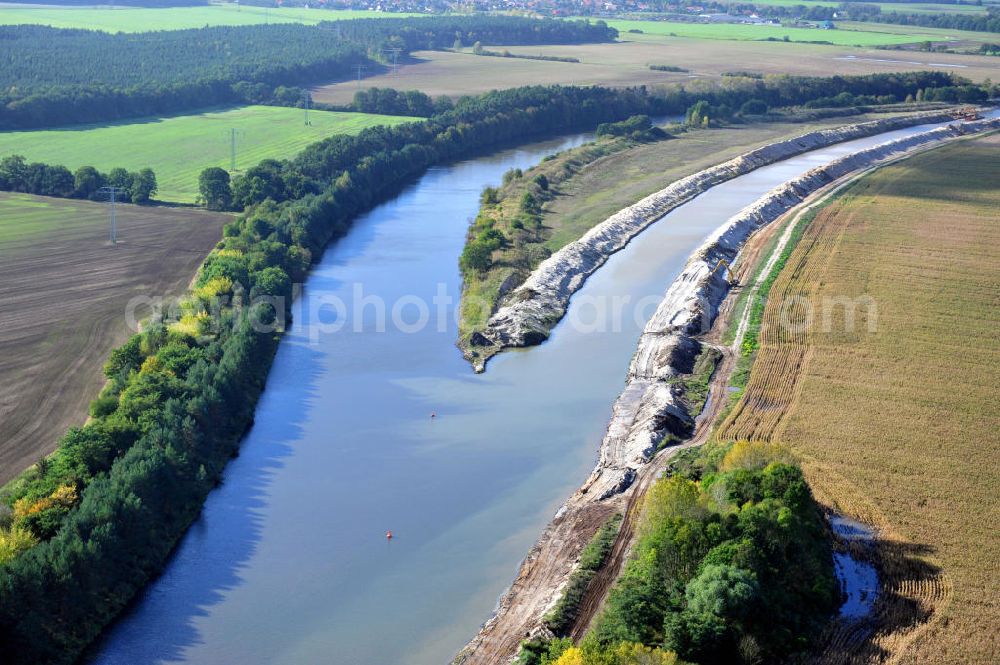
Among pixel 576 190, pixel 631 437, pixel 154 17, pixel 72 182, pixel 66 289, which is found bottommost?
pixel 631 437

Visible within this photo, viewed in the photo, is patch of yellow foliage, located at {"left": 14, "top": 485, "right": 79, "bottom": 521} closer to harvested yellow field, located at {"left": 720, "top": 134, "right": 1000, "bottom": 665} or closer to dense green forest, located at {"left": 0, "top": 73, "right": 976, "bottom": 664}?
dense green forest, located at {"left": 0, "top": 73, "right": 976, "bottom": 664}

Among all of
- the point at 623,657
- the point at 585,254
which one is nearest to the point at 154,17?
the point at 585,254

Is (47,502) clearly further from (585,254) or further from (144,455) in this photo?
(585,254)

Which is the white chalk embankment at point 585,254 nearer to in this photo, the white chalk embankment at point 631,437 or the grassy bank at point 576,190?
the grassy bank at point 576,190

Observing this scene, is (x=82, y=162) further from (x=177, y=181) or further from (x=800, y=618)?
(x=800, y=618)

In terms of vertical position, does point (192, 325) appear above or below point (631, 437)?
above

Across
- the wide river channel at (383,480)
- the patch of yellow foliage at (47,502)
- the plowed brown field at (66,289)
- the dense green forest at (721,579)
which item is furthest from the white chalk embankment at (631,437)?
Result: the plowed brown field at (66,289)

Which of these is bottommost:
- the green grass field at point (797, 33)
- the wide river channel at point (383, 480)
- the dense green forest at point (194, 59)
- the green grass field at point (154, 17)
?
the wide river channel at point (383, 480)

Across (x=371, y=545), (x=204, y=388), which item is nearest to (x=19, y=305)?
(x=204, y=388)
